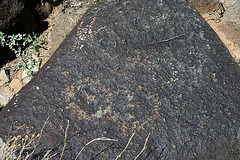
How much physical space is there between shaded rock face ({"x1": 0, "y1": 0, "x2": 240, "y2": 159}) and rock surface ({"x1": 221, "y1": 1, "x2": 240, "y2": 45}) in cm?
119

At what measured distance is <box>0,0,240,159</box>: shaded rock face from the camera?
5.30ft

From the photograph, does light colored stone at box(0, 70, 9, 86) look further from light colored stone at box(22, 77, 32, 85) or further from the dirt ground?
light colored stone at box(22, 77, 32, 85)

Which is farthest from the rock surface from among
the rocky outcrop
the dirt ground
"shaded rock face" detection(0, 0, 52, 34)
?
"shaded rock face" detection(0, 0, 52, 34)

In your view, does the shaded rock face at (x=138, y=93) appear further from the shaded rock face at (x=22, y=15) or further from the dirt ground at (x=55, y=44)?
the shaded rock face at (x=22, y=15)

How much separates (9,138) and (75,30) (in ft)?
2.91

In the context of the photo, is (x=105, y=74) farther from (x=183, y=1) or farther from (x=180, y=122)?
(x=183, y=1)

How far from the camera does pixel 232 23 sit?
3023 mm

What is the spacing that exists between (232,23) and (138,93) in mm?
1840

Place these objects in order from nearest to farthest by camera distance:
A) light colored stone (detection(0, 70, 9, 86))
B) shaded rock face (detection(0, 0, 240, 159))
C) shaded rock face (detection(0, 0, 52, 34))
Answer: shaded rock face (detection(0, 0, 240, 159)) → shaded rock face (detection(0, 0, 52, 34)) → light colored stone (detection(0, 70, 9, 86))

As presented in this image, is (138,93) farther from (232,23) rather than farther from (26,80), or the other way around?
(232,23)

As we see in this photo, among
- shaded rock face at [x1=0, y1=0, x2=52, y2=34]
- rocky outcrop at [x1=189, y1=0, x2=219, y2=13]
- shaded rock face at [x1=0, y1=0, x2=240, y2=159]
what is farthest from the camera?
rocky outcrop at [x1=189, y1=0, x2=219, y2=13]

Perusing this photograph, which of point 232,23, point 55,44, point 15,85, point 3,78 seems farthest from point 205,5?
point 3,78

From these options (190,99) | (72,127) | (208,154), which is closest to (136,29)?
(190,99)

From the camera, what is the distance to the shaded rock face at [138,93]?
1615 millimetres
